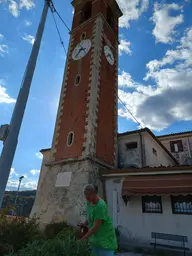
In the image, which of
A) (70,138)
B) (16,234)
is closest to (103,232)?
(16,234)

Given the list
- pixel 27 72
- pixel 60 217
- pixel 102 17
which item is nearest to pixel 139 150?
pixel 60 217

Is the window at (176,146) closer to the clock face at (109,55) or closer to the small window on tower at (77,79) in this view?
the clock face at (109,55)

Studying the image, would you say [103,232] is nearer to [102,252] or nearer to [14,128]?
[102,252]

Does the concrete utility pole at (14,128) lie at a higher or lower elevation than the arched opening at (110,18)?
lower

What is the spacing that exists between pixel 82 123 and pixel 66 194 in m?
4.23

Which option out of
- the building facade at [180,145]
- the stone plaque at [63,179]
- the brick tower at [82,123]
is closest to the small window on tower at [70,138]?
the brick tower at [82,123]

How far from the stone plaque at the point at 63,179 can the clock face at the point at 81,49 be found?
9167 mm

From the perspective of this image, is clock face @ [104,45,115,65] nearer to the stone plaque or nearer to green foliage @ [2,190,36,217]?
the stone plaque

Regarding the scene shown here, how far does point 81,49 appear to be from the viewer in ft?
50.2

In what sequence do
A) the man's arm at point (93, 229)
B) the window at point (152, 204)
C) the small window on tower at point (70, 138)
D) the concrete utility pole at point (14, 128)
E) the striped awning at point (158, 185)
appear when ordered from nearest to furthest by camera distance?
the man's arm at point (93, 229), the concrete utility pole at point (14, 128), the striped awning at point (158, 185), the window at point (152, 204), the small window on tower at point (70, 138)

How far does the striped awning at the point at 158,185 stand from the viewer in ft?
25.2

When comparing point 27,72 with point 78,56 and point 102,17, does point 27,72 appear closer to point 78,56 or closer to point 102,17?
point 78,56

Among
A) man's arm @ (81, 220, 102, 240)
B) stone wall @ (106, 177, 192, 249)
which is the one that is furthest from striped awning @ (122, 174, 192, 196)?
man's arm @ (81, 220, 102, 240)

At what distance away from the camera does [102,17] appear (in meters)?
16.2
